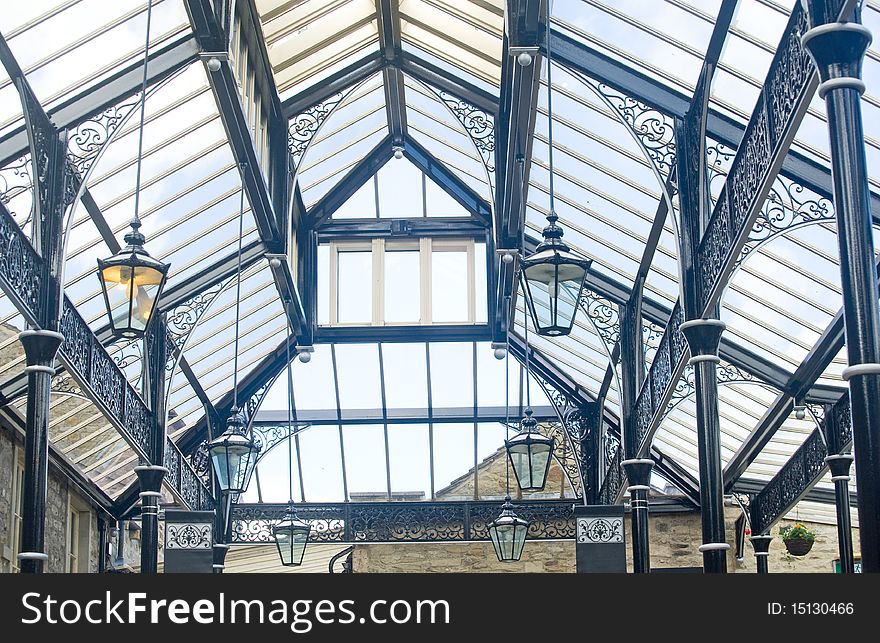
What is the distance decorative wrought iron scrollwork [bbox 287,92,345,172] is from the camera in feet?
50.5

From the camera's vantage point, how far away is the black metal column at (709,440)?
385 inches

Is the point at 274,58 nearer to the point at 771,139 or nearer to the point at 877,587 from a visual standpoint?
the point at 771,139

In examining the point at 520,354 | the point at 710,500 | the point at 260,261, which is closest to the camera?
the point at 710,500

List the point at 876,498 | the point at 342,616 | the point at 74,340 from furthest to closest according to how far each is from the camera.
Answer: the point at 74,340, the point at 876,498, the point at 342,616

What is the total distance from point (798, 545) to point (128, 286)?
44.4 ft

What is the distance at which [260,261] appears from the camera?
18.4 metres

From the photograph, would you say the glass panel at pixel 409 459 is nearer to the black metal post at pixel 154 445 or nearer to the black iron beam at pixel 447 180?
the black iron beam at pixel 447 180

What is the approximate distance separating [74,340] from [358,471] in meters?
9.90

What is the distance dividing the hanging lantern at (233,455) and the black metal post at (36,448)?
383 centimetres

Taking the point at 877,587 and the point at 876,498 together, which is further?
the point at 876,498

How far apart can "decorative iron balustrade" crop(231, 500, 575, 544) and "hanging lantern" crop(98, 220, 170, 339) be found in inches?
535

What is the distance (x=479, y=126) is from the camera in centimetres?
1545

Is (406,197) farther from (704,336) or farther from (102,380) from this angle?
(704,336)

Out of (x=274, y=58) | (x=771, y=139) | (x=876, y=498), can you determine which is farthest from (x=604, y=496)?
(x=876, y=498)
